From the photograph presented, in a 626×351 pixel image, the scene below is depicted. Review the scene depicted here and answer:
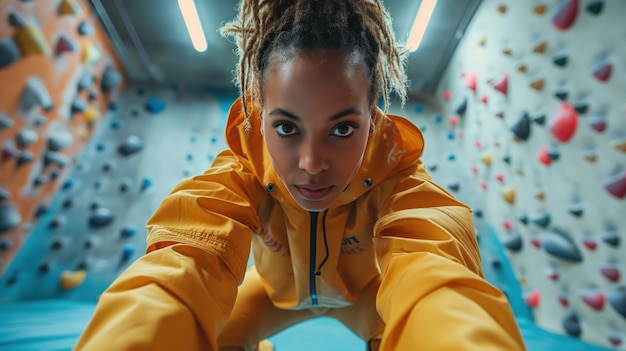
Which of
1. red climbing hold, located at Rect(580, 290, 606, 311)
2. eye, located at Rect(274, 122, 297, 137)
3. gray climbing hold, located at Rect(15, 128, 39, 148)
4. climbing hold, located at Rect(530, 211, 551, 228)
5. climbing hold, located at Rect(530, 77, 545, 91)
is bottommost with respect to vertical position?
red climbing hold, located at Rect(580, 290, 606, 311)

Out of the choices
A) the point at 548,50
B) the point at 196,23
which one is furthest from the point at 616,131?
the point at 196,23

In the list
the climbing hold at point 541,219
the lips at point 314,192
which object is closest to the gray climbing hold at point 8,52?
the lips at point 314,192

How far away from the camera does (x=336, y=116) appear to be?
50cm

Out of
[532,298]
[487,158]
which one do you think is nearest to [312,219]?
[532,298]

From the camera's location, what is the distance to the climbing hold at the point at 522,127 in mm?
1359

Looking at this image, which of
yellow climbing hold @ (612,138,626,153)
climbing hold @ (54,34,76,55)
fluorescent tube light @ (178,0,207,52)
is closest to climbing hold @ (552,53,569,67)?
yellow climbing hold @ (612,138,626,153)

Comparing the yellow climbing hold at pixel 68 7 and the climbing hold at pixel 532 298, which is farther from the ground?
the yellow climbing hold at pixel 68 7

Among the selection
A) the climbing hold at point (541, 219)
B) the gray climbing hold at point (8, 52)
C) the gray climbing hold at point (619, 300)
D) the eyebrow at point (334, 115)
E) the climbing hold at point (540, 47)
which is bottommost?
the gray climbing hold at point (619, 300)

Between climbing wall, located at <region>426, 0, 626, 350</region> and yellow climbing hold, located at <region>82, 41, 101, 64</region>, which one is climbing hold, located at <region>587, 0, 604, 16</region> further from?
yellow climbing hold, located at <region>82, 41, 101, 64</region>

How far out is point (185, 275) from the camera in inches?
16.8

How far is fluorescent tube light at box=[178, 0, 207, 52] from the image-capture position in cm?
162

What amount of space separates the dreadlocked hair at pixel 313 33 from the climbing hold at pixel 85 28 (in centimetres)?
156

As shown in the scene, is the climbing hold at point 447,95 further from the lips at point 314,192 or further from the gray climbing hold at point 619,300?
the lips at point 314,192

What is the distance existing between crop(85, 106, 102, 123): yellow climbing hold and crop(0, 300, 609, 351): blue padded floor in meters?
1.00
